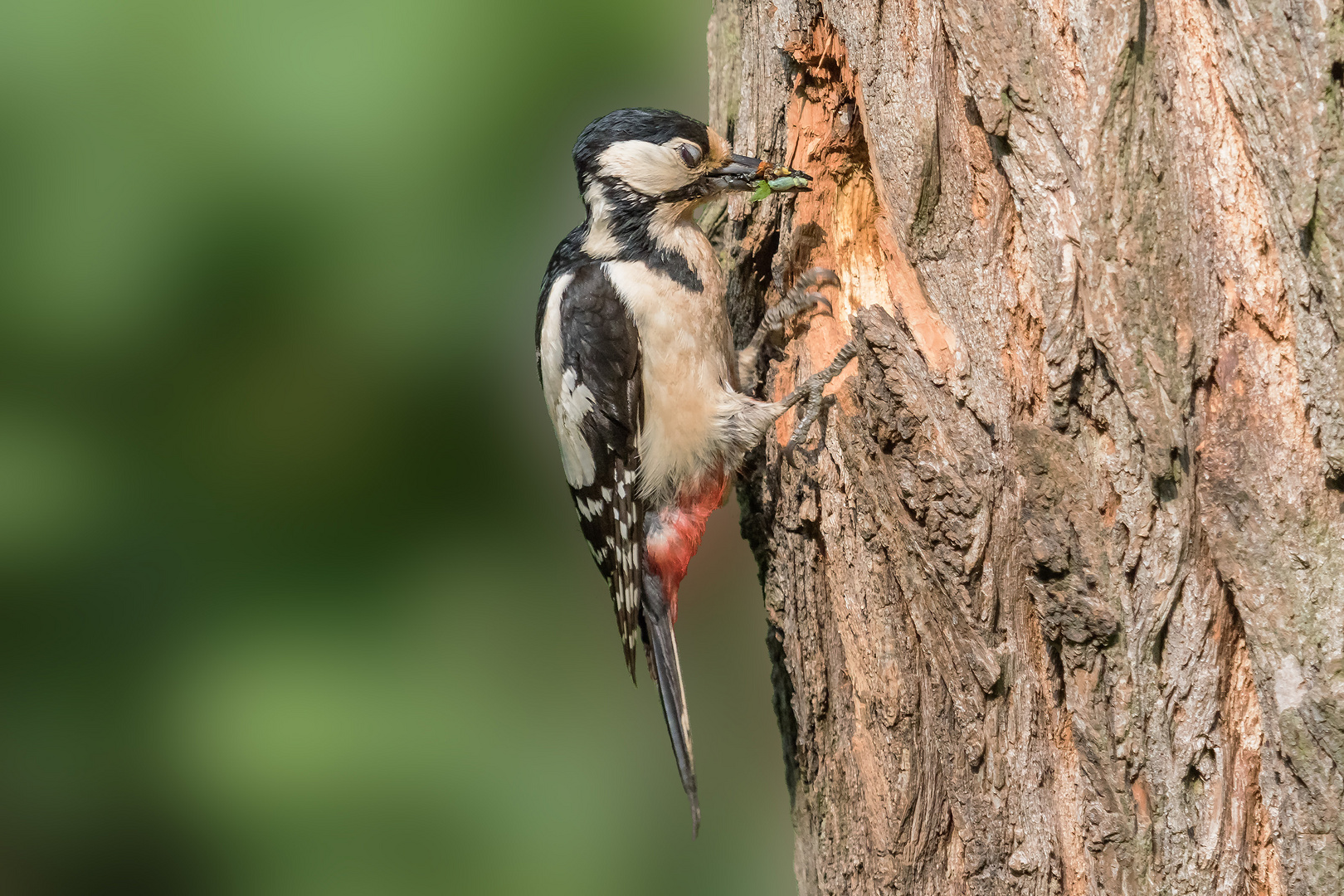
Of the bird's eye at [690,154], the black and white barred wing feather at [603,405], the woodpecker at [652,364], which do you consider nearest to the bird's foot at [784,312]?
the woodpecker at [652,364]

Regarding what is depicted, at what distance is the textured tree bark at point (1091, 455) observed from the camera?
1.16 metres

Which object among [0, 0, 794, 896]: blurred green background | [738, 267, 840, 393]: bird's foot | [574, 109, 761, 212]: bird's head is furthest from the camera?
[0, 0, 794, 896]: blurred green background

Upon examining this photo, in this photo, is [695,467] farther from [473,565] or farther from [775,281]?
[473,565]

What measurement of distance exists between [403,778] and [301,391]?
5.20 ft

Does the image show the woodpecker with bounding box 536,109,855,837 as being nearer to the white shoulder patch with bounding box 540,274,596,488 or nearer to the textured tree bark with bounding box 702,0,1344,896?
the white shoulder patch with bounding box 540,274,596,488

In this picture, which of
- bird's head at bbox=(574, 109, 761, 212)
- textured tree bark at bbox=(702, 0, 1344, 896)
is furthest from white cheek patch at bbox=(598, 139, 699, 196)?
textured tree bark at bbox=(702, 0, 1344, 896)

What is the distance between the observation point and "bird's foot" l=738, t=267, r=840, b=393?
193 centimetres

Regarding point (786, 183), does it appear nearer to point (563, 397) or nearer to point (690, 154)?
point (690, 154)

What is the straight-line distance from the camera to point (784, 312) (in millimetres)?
2053

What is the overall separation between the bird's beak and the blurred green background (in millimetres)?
1828

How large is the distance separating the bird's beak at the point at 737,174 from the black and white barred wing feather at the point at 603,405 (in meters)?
0.35

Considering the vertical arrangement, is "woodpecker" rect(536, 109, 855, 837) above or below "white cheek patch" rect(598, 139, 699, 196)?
below

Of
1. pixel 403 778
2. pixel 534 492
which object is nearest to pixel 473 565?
pixel 534 492

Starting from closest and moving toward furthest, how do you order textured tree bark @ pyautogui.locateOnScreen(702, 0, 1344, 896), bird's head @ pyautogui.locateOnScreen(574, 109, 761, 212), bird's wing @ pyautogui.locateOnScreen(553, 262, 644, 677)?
textured tree bark @ pyautogui.locateOnScreen(702, 0, 1344, 896), bird's head @ pyautogui.locateOnScreen(574, 109, 761, 212), bird's wing @ pyautogui.locateOnScreen(553, 262, 644, 677)
